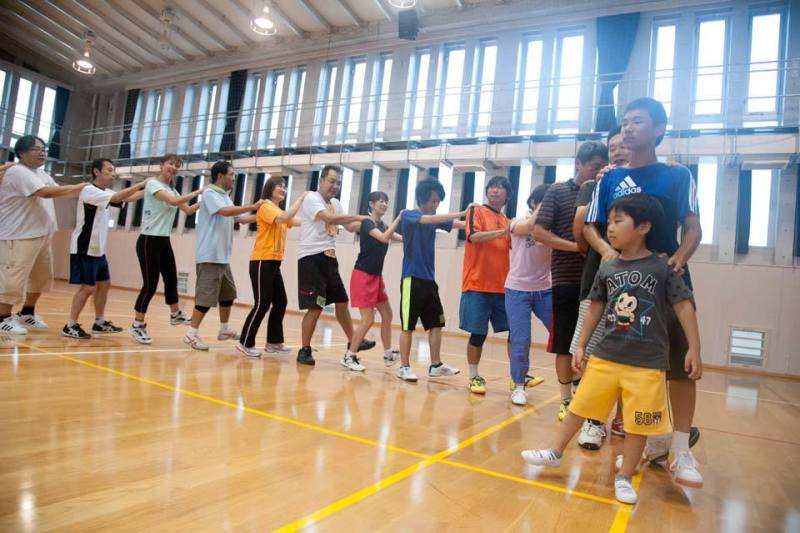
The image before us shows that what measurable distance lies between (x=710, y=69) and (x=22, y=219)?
9679 mm

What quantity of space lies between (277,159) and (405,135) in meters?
2.98

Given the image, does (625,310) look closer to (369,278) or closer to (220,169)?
(369,278)

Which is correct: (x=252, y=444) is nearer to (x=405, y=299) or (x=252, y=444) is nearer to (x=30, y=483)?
(x=30, y=483)

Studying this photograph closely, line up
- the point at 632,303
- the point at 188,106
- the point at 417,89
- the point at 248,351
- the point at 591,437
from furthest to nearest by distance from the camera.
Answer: the point at 188,106 → the point at 417,89 → the point at 248,351 → the point at 591,437 → the point at 632,303

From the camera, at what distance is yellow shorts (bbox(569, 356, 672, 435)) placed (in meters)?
1.51

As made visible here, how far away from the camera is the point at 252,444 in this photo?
5.50 feet

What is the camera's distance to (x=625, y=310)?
62.9 inches

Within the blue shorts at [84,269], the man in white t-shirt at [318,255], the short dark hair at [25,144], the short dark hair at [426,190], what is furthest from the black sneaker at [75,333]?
the short dark hair at [426,190]

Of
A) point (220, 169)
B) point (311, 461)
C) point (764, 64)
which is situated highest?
point (764, 64)

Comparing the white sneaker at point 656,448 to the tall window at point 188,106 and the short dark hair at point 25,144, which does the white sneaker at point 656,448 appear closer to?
the short dark hair at point 25,144

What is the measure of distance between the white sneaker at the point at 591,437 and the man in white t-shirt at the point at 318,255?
2086mm

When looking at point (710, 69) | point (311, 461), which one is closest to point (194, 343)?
point (311, 461)

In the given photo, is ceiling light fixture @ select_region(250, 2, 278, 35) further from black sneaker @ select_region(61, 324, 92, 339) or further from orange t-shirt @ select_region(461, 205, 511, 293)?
orange t-shirt @ select_region(461, 205, 511, 293)

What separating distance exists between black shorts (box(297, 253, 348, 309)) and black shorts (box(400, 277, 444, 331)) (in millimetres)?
562
